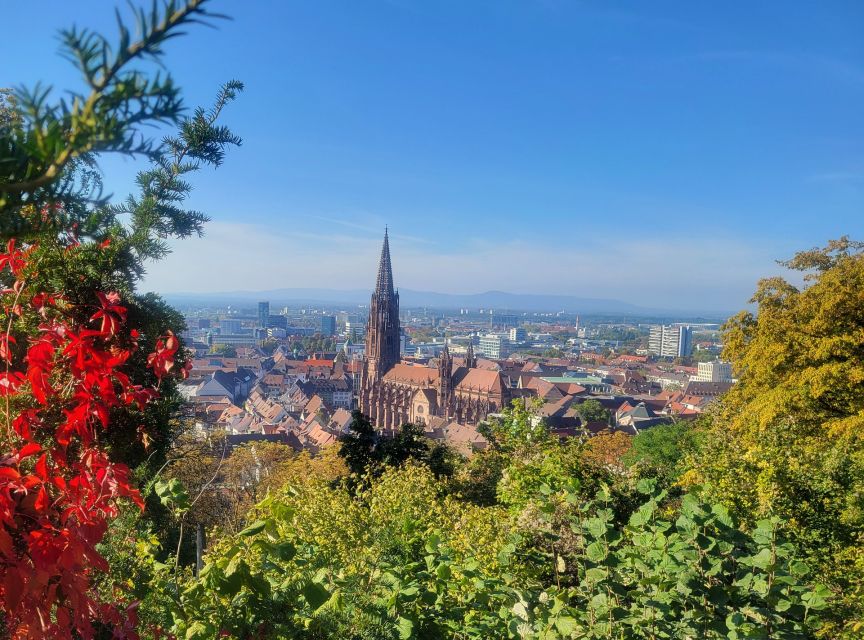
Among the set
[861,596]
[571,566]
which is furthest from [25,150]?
[861,596]

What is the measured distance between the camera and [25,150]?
74 centimetres

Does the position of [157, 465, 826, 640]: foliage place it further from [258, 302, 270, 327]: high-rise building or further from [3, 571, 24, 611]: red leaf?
[258, 302, 270, 327]: high-rise building

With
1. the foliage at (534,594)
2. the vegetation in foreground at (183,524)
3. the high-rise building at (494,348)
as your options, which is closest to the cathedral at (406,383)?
the vegetation in foreground at (183,524)

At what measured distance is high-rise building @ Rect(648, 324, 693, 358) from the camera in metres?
155

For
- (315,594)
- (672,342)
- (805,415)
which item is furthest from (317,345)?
(315,594)

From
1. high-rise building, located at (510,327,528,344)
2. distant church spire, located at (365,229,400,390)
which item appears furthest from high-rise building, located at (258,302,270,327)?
distant church spire, located at (365,229,400,390)

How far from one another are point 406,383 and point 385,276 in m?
10.9

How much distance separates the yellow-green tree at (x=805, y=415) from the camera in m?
5.73

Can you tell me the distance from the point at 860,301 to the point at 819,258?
1.58m

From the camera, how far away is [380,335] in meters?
57.1

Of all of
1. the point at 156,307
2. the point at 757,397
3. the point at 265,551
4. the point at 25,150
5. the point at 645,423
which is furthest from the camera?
the point at 645,423

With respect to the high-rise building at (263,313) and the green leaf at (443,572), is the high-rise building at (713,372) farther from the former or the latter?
the high-rise building at (263,313)

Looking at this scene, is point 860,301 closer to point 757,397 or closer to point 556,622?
point 757,397

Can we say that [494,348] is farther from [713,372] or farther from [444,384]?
[444,384]
